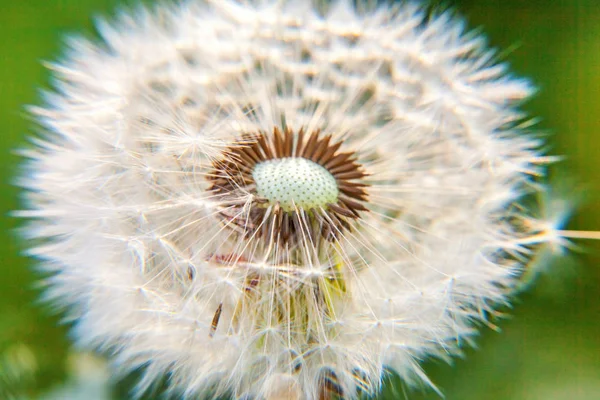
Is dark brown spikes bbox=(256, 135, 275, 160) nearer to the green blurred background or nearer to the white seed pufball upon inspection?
the white seed pufball

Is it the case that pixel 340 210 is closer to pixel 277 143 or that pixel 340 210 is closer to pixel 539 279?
pixel 277 143

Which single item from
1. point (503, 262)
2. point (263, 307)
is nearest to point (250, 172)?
point (263, 307)

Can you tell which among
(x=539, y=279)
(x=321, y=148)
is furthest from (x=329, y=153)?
(x=539, y=279)

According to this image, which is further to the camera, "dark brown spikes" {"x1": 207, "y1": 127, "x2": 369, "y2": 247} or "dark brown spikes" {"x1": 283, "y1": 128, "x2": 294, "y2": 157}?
"dark brown spikes" {"x1": 283, "y1": 128, "x2": 294, "y2": 157}

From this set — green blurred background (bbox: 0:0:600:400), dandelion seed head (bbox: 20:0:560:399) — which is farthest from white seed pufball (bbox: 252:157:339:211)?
green blurred background (bbox: 0:0:600:400)

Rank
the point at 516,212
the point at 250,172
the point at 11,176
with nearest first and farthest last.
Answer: the point at 250,172
the point at 516,212
the point at 11,176

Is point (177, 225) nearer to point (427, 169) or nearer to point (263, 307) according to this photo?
point (263, 307)

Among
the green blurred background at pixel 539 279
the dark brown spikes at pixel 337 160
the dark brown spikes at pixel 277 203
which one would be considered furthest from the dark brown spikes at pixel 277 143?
the green blurred background at pixel 539 279
